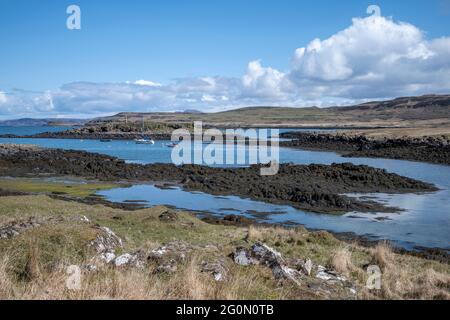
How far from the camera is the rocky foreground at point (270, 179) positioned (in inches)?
1414

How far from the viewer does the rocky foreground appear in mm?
35906

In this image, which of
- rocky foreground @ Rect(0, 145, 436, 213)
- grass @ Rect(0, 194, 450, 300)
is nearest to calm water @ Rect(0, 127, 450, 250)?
rocky foreground @ Rect(0, 145, 436, 213)

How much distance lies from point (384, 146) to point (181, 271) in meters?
83.3

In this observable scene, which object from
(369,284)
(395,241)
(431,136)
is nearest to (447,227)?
(395,241)

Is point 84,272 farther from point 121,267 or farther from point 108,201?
point 108,201

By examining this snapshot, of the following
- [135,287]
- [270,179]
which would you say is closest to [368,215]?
[270,179]

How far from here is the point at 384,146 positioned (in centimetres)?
8744

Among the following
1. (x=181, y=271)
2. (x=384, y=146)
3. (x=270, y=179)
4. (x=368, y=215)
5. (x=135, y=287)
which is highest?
(x=135, y=287)

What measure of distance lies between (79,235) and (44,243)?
88 cm

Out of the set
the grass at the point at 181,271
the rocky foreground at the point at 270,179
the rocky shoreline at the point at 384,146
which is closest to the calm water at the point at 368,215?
the rocky foreground at the point at 270,179

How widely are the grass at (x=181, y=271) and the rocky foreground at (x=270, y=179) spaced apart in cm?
1615

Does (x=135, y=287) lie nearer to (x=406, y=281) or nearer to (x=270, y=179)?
(x=406, y=281)

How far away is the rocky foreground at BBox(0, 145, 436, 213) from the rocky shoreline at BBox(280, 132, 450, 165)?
2517cm

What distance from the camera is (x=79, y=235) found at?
39.4 feet
